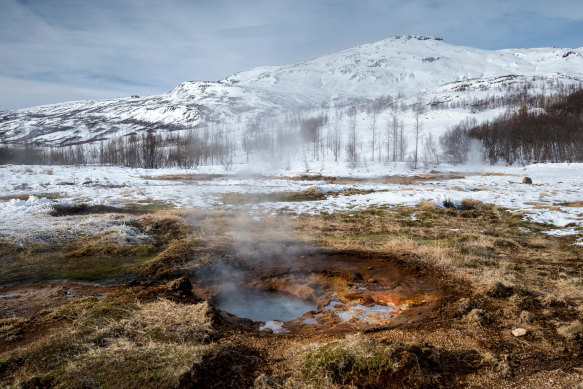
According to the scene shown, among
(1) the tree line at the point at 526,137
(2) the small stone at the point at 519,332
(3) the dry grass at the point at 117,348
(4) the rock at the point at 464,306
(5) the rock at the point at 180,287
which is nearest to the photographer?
(3) the dry grass at the point at 117,348

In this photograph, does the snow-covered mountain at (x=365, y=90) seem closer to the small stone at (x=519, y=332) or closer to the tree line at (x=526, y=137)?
the tree line at (x=526, y=137)

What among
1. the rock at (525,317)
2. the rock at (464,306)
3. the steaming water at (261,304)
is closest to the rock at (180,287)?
the steaming water at (261,304)

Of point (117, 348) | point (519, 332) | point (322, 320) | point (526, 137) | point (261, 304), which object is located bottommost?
point (261, 304)

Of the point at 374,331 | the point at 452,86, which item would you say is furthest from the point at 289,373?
the point at 452,86

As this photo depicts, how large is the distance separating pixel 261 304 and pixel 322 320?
1533 mm

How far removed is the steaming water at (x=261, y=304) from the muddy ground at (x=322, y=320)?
23 cm

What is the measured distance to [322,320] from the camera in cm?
555

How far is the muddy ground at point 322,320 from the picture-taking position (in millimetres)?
3473

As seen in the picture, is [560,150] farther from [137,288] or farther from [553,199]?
[137,288]

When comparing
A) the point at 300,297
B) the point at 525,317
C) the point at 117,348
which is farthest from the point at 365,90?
the point at 117,348

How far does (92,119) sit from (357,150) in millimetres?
175844

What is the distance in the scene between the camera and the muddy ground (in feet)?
11.4

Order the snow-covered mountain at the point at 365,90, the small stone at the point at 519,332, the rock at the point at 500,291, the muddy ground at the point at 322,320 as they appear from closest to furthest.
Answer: the muddy ground at the point at 322,320 → the small stone at the point at 519,332 → the rock at the point at 500,291 → the snow-covered mountain at the point at 365,90

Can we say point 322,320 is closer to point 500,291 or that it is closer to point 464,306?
point 464,306
